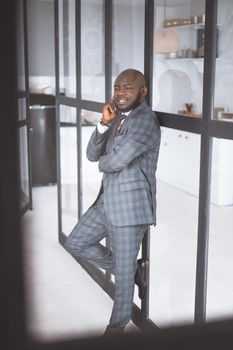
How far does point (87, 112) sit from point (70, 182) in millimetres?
462

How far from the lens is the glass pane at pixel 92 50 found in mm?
2180

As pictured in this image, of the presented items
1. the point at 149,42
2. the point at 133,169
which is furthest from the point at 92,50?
the point at 133,169

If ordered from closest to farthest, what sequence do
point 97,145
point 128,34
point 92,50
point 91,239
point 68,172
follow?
1. point 97,145
2. point 91,239
3. point 128,34
4. point 92,50
5. point 68,172

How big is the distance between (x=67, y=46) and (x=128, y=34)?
743 mm

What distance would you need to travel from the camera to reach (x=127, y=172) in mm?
1583

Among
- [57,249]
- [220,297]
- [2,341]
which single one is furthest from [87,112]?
[2,341]

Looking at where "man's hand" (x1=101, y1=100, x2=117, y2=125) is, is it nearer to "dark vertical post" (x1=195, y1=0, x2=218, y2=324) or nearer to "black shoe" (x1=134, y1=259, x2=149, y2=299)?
"dark vertical post" (x1=195, y1=0, x2=218, y2=324)

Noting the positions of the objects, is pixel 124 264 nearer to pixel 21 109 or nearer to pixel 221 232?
pixel 221 232

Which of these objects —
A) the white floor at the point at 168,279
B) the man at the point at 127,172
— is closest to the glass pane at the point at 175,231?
the white floor at the point at 168,279

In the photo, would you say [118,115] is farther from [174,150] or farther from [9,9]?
[9,9]

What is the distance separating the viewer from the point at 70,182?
278 centimetres

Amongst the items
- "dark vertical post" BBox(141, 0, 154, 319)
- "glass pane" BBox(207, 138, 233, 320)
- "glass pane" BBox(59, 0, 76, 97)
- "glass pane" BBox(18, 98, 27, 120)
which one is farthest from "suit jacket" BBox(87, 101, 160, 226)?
"glass pane" BBox(59, 0, 76, 97)

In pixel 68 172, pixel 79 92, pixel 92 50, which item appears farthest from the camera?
pixel 68 172

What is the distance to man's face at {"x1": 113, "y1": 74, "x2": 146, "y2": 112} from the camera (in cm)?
159
